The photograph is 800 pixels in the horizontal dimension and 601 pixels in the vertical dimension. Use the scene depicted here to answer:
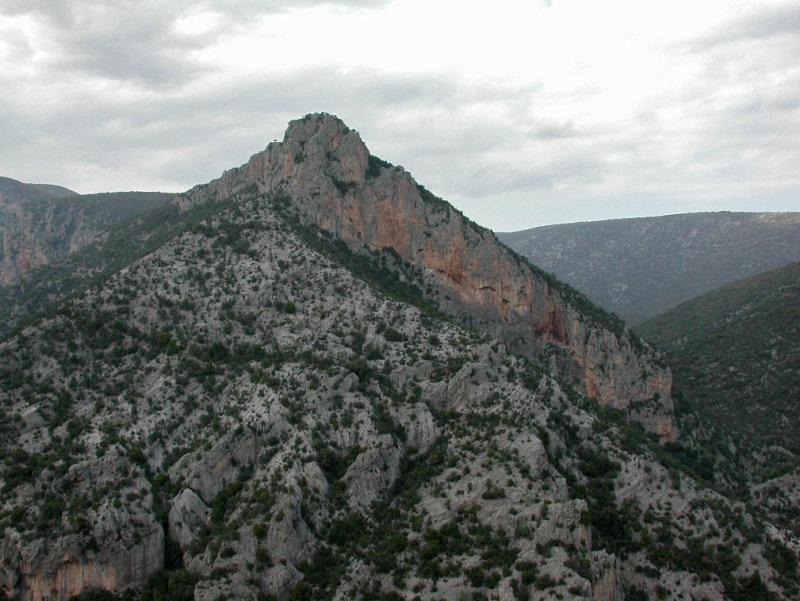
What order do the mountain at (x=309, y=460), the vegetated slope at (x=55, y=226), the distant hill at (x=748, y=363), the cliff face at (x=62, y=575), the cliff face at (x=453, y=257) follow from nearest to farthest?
the cliff face at (x=62, y=575) → the mountain at (x=309, y=460) → the cliff face at (x=453, y=257) → the distant hill at (x=748, y=363) → the vegetated slope at (x=55, y=226)

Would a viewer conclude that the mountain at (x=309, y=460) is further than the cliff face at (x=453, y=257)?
No

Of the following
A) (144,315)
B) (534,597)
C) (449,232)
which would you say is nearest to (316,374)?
(144,315)

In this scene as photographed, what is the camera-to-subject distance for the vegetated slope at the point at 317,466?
150 ft

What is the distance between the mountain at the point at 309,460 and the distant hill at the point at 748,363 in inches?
574

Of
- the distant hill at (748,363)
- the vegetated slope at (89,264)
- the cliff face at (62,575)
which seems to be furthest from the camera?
the vegetated slope at (89,264)

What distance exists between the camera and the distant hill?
90750 mm

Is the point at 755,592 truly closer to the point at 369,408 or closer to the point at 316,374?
the point at 369,408

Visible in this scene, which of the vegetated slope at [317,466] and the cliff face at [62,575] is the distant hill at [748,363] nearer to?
the vegetated slope at [317,466]

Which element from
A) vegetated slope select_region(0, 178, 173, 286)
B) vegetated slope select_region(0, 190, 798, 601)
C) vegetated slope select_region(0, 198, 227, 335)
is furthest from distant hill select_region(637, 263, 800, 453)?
vegetated slope select_region(0, 178, 173, 286)

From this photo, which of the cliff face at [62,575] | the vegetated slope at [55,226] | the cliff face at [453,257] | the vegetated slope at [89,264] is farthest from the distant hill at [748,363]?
the vegetated slope at [55,226]

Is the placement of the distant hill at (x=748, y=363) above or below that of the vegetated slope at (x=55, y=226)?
below

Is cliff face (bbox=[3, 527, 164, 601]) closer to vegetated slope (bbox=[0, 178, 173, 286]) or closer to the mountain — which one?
the mountain

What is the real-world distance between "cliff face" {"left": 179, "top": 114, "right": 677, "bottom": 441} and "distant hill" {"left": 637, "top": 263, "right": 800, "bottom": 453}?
11558mm

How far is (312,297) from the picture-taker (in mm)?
70188
